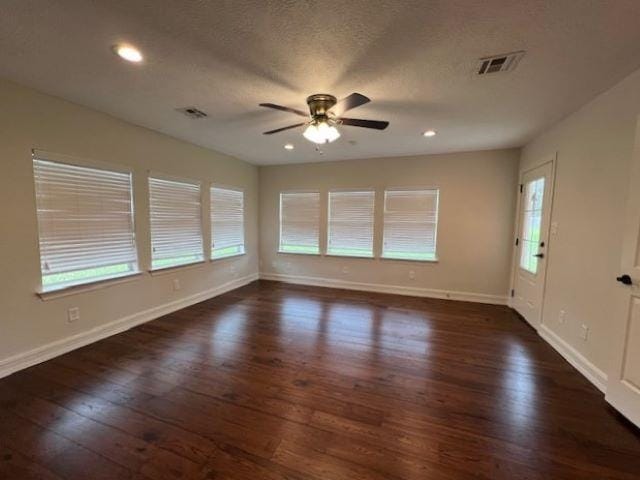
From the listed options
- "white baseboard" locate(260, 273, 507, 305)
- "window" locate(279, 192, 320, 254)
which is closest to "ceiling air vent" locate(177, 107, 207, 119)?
"window" locate(279, 192, 320, 254)

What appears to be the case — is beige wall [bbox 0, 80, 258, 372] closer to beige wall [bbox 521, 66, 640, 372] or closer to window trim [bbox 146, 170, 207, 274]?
window trim [bbox 146, 170, 207, 274]

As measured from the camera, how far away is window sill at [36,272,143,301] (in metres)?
2.69

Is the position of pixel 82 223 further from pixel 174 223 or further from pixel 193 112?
pixel 193 112

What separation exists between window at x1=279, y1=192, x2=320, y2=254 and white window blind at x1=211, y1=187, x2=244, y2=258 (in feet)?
2.94

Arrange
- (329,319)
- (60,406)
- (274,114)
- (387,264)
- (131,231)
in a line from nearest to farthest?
1. (60,406)
2. (274,114)
3. (131,231)
4. (329,319)
5. (387,264)

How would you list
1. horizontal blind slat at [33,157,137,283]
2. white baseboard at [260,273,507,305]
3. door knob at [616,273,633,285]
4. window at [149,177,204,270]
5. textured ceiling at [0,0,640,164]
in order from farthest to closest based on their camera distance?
white baseboard at [260,273,507,305] → window at [149,177,204,270] → horizontal blind slat at [33,157,137,283] → door knob at [616,273,633,285] → textured ceiling at [0,0,640,164]

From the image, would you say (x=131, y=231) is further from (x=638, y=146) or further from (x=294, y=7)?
(x=638, y=146)

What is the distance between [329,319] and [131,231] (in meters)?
2.86

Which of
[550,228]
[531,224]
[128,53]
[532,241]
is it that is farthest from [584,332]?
[128,53]

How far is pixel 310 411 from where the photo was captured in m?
2.04

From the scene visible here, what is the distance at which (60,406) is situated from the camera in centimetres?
204

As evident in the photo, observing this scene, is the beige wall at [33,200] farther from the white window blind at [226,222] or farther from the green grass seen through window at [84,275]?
the white window blind at [226,222]

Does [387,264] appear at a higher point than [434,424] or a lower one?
higher

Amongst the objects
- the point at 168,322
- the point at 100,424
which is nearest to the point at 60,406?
the point at 100,424
